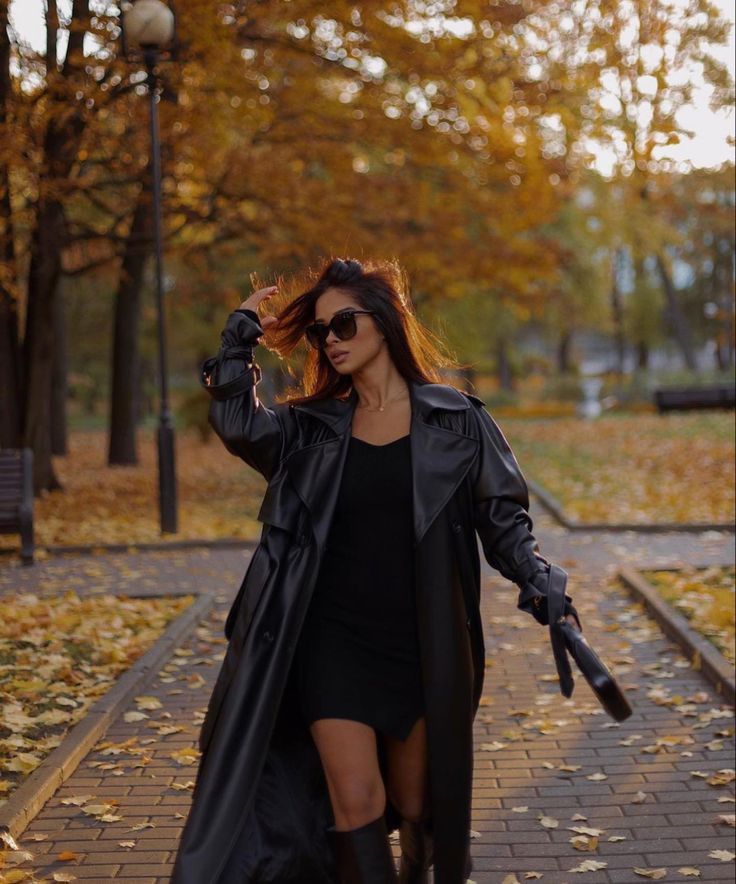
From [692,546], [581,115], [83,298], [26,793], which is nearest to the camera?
[26,793]

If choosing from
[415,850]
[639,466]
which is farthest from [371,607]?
[639,466]

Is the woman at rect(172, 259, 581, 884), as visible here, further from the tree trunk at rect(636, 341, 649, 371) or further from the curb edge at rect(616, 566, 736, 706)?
the tree trunk at rect(636, 341, 649, 371)

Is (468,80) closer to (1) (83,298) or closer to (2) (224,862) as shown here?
(2) (224,862)

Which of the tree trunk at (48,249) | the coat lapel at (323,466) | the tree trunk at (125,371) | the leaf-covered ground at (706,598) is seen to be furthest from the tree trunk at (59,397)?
the coat lapel at (323,466)

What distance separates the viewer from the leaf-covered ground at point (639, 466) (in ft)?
46.1

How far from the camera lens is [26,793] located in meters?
4.87

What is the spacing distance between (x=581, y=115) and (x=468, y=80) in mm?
2849

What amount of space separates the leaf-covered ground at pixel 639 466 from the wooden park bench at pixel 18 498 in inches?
236

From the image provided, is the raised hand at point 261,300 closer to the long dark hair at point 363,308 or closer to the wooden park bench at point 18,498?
the long dark hair at point 363,308

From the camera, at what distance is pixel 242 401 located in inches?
135

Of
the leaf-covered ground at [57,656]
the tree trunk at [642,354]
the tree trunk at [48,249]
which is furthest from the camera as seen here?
the tree trunk at [642,354]

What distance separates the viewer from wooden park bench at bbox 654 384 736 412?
20.2m

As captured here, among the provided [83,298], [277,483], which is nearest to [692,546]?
[277,483]

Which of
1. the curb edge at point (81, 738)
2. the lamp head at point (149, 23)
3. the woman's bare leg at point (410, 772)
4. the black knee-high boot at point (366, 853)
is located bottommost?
the curb edge at point (81, 738)
